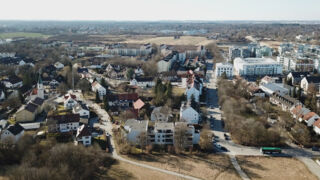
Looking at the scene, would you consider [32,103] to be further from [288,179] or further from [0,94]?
[288,179]

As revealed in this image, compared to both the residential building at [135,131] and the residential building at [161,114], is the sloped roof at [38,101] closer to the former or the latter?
the residential building at [135,131]

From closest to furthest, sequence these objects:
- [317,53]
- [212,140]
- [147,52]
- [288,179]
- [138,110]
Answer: [288,179] → [212,140] → [138,110] → [317,53] → [147,52]

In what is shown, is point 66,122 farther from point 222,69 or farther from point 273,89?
point 222,69

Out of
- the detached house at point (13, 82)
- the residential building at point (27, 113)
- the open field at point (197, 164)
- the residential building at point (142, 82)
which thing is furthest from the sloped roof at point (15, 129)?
the residential building at point (142, 82)

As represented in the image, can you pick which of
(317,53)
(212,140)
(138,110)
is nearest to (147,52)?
(317,53)

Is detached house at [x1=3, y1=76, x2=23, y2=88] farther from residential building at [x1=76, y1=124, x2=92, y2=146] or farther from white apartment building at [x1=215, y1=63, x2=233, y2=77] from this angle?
white apartment building at [x1=215, y1=63, x2=233, y2=77]

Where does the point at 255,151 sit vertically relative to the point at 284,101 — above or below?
below

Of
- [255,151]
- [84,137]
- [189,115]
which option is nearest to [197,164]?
[255,151]
